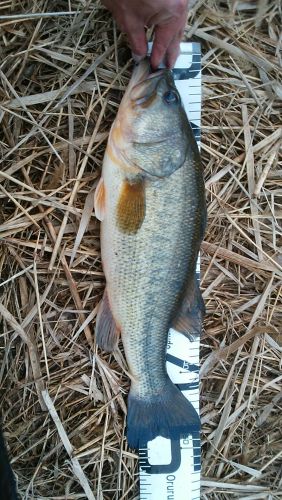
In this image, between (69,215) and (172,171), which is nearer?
(172,171)

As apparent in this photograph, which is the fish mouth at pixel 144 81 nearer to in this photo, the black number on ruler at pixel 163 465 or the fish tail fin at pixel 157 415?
the fish tail fin at pixel 157 415

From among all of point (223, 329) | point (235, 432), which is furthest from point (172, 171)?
point (235, 432)

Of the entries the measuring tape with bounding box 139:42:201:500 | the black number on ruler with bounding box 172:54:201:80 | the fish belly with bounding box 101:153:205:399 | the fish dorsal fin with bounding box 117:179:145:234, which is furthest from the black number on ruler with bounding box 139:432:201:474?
the black number on ruler with bounding box 172:54:201:80

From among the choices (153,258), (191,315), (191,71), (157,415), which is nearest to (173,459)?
(157,415)

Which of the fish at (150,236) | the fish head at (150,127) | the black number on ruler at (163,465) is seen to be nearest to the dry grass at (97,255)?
the black number on ruler at (163,465)

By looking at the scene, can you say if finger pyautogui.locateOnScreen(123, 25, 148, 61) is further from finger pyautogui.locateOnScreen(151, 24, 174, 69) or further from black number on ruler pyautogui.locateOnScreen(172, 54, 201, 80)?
black number on ruler pyautogui.locateOnScreen(172, 54, 201, 80)

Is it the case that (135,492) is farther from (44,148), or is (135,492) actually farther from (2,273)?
(44,148)
